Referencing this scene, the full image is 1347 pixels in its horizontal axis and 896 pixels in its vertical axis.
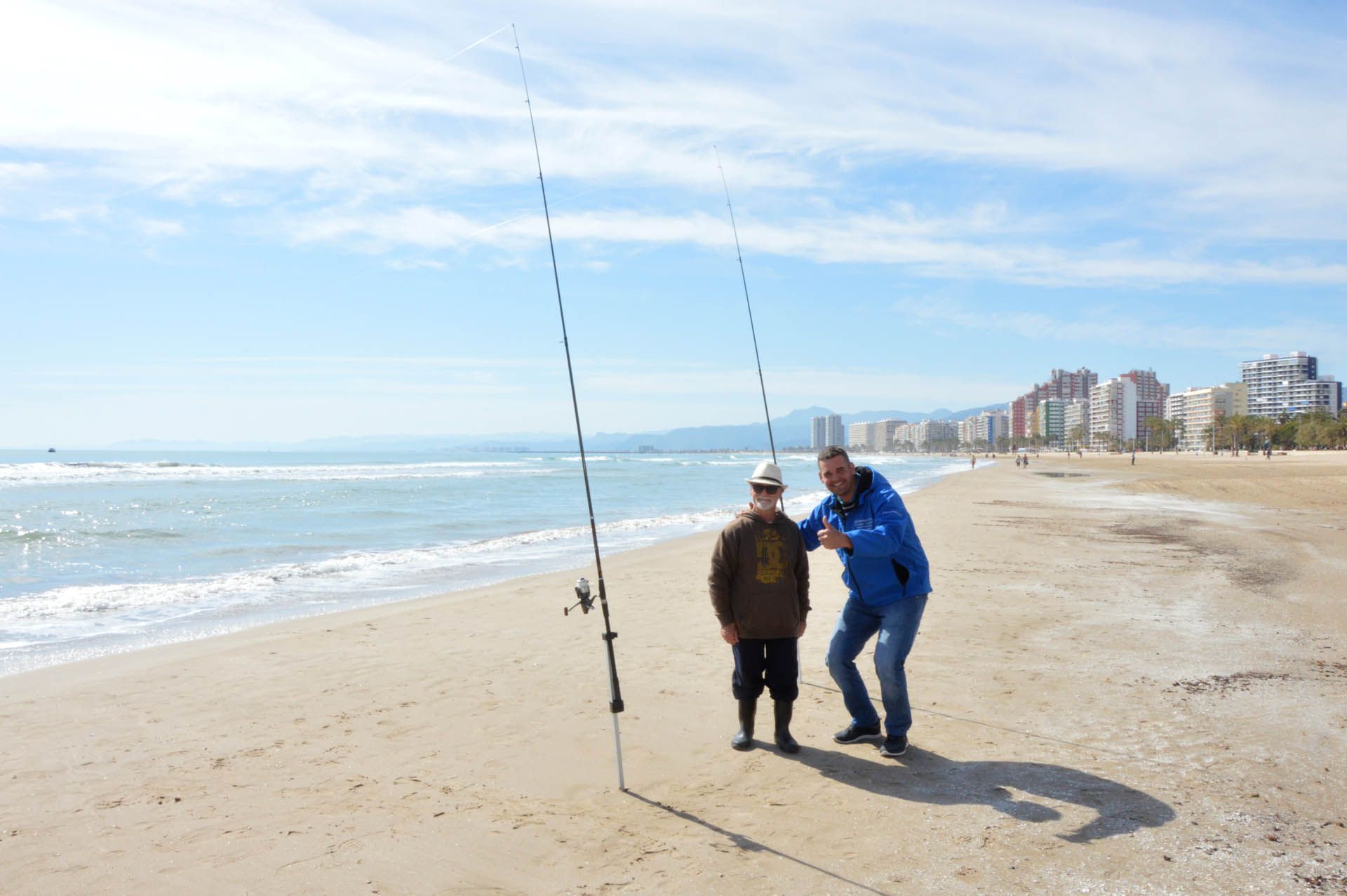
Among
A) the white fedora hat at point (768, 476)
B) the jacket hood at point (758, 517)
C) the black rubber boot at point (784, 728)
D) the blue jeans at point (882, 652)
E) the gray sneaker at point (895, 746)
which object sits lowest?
the gray sneaker at point (895, 746)

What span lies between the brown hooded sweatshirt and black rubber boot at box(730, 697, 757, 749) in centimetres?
45

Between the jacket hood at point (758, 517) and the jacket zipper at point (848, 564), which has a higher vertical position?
the jacket hood at point (758, 517)

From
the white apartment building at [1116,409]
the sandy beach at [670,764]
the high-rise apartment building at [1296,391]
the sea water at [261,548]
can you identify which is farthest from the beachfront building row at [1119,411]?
the sandy beach at [670,764]

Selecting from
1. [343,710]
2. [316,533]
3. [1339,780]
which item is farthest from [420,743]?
[316,533]

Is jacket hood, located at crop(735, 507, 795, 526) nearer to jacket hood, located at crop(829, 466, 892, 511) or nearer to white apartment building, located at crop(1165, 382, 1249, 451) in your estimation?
jacket hood, located at crop(829, 466, 892, 511)

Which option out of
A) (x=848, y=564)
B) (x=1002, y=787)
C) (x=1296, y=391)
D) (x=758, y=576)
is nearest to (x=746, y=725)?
(x=758, y=576)

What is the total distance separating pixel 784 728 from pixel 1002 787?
1082mm

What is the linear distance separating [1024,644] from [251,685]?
5.91 metres

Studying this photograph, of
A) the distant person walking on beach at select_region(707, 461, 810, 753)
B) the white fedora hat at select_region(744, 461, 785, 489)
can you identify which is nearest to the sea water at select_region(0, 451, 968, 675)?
the distant person walking on beach at select_region(707, 461, 810, 753)

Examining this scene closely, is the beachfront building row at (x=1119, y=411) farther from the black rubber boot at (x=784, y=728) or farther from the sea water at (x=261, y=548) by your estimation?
the black rubber boot at (x=784, y=728)

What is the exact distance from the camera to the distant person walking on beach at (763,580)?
4.30 meters

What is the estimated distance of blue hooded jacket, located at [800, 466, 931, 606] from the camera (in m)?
4.17

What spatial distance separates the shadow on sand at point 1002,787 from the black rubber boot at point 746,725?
219 mm

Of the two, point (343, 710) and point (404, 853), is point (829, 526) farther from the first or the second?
point (343, 710)
